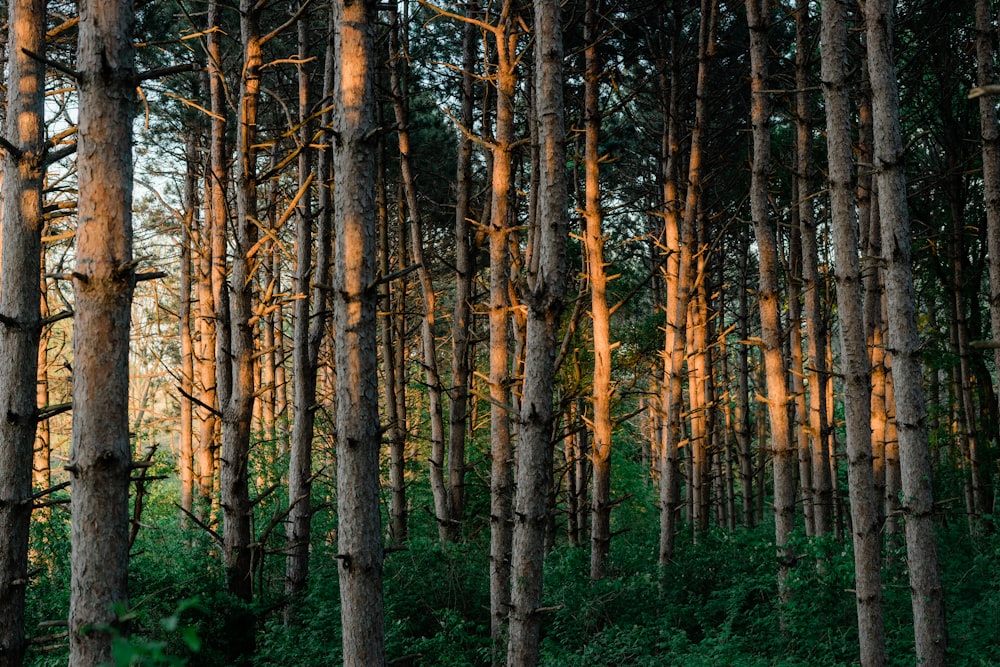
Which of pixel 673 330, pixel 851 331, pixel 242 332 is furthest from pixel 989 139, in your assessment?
pixel 242 332

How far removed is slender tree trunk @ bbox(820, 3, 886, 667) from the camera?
727cm

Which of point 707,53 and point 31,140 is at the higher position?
point 707,53

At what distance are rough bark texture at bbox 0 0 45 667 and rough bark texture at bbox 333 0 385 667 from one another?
1965mm

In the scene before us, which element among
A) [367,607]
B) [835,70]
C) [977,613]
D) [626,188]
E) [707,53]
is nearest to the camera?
[367,607]

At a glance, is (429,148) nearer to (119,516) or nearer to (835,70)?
(835,70)

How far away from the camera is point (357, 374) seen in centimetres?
543

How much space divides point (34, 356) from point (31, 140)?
4.81 ft

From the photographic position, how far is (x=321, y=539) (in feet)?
39.4

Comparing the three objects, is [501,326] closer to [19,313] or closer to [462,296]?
[462,296]

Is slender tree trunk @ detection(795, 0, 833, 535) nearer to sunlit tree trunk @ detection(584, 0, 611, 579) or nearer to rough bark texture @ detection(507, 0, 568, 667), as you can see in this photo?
sunlit tree trunk @ detection(584, 0, 611, 579)

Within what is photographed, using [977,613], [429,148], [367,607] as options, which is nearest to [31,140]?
[367,607]

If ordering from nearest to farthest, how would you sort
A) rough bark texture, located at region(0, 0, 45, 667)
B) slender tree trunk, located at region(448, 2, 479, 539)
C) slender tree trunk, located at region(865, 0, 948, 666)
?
rough bark texture, located at region(0, 0, 45, 667)
slender tree trunk, located at region(865, 0, 948, 666)
slender tree trunk, located at region(448, 2, 479, 539)

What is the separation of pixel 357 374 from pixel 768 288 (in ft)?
18.5

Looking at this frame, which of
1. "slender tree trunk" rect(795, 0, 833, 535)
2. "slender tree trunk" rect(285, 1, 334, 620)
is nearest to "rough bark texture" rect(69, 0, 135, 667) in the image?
"slender tree trunk" rect(285, 1, 334, 620)
